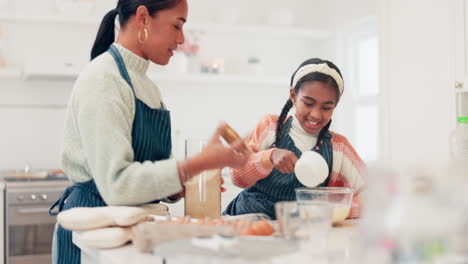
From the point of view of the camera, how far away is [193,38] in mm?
4242

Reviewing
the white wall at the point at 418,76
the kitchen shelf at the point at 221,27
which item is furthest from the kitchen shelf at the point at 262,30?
the white wall at the point at 418,76

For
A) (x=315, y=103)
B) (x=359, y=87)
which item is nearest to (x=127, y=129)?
(x=315, y=103)

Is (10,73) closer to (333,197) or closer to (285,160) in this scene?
(285,160)

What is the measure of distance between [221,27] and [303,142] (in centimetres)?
235

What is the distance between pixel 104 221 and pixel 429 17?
6.47 feet

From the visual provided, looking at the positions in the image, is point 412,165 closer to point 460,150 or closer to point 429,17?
point 460,150

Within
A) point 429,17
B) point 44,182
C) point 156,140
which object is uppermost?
point 429,17

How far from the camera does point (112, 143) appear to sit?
1.42 metres

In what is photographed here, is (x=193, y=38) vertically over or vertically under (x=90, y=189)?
over

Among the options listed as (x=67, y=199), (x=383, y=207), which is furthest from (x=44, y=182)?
(x=383, y=207)

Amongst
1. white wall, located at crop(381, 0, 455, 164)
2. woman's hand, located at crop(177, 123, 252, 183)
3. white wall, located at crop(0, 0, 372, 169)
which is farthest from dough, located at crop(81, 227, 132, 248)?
white wall, located at crop(0, 0, 372, 169)

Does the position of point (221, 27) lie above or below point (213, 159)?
above

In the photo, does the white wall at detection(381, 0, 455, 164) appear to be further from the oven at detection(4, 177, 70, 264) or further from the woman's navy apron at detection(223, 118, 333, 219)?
the oven at detection(4, 177, 70, 264)

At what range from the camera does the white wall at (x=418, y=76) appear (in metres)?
2.68
